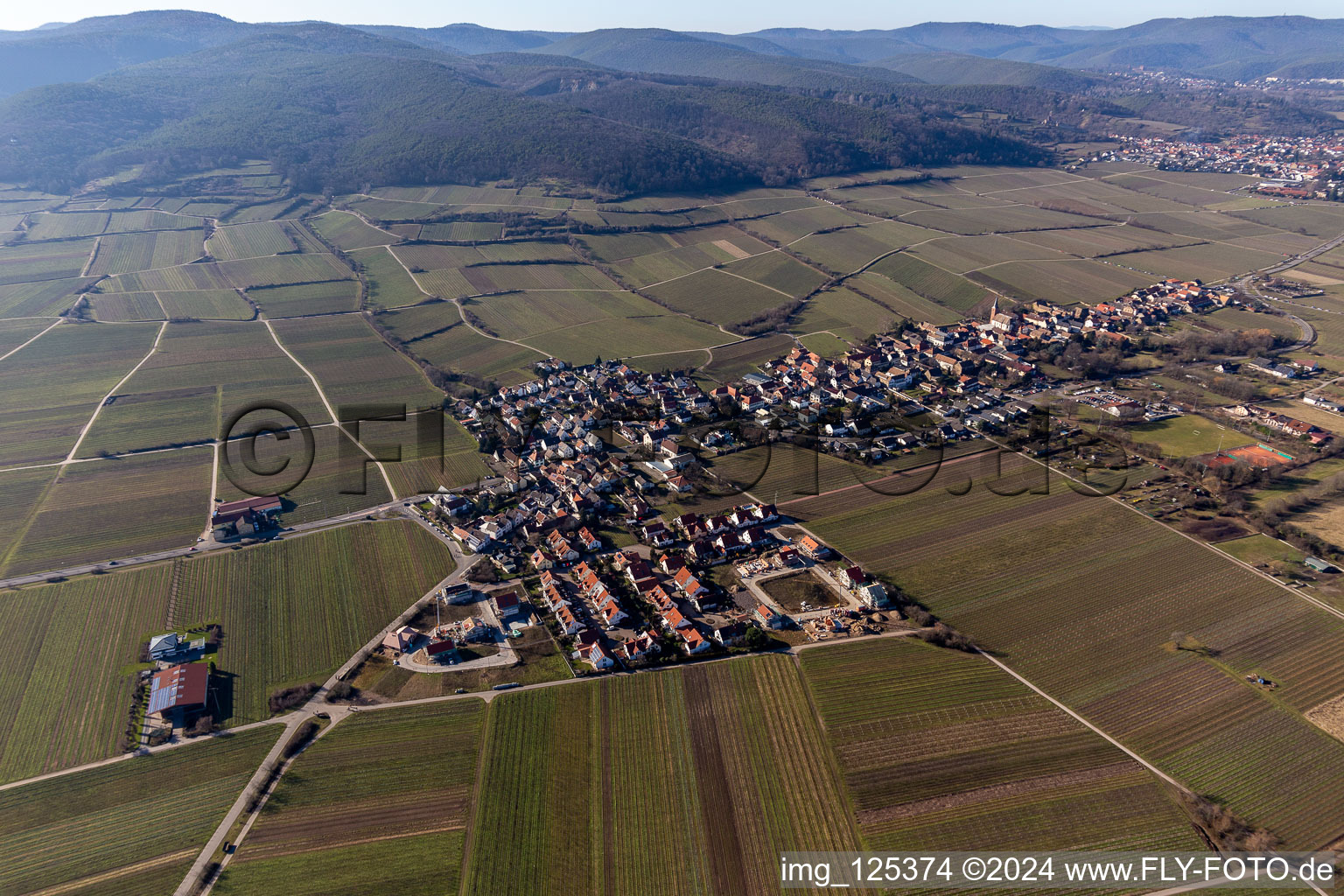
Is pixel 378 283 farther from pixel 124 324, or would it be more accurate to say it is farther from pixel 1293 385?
pixel 1293 385

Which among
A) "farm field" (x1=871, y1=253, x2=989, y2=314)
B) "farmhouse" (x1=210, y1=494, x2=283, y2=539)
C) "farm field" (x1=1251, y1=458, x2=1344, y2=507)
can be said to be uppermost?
"farm field" (x1=871, y1=253, x2=989, y2=314)

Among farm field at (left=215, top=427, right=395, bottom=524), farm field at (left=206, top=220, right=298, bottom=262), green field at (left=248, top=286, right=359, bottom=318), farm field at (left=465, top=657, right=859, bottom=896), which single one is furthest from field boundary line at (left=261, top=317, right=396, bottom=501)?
farm field at (left=206, top=220, right=298, bottom=262)

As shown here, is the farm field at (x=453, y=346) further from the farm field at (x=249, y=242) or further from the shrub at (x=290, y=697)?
the shrub at (x=290, y=697)

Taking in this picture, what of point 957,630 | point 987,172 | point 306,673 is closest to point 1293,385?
point 957,630

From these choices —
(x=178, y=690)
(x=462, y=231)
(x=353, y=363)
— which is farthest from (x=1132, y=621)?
(x=462, y=231)

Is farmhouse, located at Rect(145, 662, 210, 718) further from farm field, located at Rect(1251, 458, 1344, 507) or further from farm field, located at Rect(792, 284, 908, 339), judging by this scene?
farm field, located at Rect(792, 284, 908, 339)

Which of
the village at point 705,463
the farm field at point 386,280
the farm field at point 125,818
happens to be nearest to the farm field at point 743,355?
the village at point 705,463
